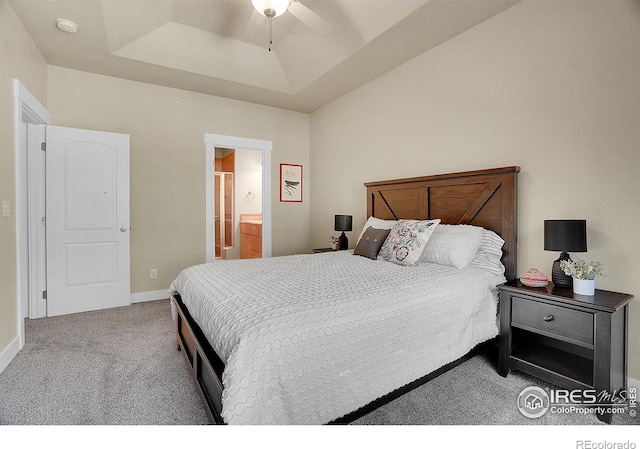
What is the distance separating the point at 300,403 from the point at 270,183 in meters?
3.87

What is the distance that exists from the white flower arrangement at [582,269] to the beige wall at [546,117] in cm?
22

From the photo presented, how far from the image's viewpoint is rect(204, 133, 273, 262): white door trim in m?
4.39

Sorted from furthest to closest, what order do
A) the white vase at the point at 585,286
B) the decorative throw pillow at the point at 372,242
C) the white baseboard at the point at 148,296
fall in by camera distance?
the white baseboard at the point at 148,296, the decorative throw pillow at the point at 372,242, the white vase at the point at 585,286

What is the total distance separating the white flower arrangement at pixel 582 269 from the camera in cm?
186

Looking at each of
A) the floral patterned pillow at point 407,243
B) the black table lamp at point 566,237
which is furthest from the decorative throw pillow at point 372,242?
the black table lamp at point 566,237

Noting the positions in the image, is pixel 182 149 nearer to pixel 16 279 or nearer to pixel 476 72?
pixel 16 279

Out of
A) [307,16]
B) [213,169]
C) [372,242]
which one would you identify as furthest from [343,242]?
[307,16]

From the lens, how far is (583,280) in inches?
73.4

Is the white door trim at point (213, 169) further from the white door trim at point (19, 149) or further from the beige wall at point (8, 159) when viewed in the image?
the beige wall at point (8, 159)

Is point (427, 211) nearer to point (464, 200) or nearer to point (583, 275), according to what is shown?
point (464, 200)

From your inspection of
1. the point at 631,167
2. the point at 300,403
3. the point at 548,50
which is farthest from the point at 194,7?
the point at 631,167

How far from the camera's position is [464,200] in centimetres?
280

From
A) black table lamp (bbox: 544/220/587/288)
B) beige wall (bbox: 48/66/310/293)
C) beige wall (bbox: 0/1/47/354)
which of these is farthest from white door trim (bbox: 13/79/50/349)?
black table lamp (bbox: 544/220/587/288)

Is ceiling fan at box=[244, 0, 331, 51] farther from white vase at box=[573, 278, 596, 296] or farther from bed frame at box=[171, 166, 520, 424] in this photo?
white vase at box=[573, 278, 596, 296]
